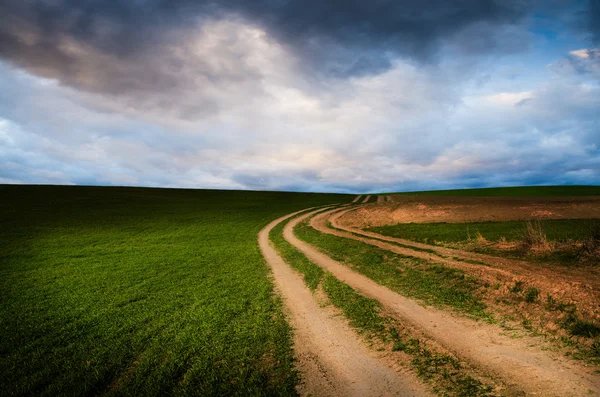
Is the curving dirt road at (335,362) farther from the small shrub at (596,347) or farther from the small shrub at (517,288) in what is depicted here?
the small shrub at (517,288)

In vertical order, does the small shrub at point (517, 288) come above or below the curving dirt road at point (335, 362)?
above

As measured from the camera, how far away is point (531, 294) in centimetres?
1200

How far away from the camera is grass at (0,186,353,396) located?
7.88 m

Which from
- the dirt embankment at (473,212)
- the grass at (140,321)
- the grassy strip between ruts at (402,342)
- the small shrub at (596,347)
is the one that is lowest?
the grass at (140,321)

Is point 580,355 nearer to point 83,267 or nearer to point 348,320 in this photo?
point 348,320

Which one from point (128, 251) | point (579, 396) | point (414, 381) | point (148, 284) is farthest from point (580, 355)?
point (128, 251)

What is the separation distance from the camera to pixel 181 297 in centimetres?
1477

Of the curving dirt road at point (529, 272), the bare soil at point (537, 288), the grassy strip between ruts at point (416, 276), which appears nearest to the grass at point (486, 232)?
the curving dirt road at point (529, 272)

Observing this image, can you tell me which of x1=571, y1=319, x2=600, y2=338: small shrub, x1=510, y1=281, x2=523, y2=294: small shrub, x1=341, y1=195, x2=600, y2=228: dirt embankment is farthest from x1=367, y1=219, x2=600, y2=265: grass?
x1=571, y1=319, x2=600, y2=338: small shrub

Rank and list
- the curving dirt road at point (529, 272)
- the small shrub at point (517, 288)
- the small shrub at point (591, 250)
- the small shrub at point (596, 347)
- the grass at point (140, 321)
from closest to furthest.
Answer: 1. the grass at point (140, 321)
2. the small shrub at point (596, 347)
3. the curving dirt road at point (529, 272)
4. the small shrub at point (517, 288)
5. the small shrub at point (591, 250)

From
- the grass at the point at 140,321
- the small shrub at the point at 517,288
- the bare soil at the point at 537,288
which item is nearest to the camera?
the grass at the point at 140,321

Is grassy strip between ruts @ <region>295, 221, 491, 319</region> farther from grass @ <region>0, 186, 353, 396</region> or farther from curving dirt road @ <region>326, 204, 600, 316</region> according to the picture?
grass @ <region>0, 186, 353, 396</region>

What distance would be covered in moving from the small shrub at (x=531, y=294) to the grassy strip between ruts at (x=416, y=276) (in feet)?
5.70

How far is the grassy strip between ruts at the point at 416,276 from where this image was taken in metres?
12.6
